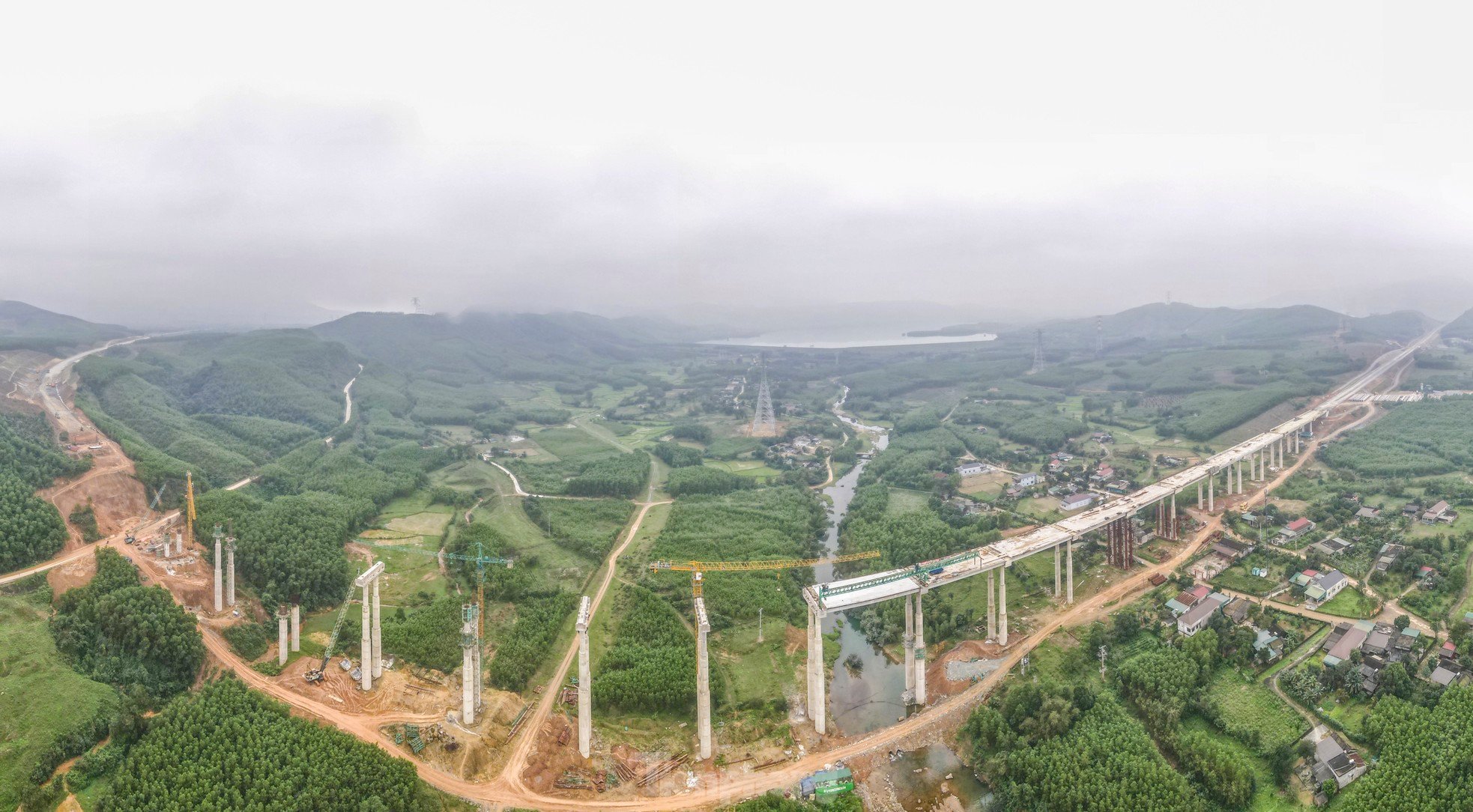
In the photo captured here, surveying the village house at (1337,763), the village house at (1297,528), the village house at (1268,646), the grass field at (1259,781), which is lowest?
the grass field at (1259,781)

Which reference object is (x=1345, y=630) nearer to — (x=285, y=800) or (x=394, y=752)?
(x=394, y=752)

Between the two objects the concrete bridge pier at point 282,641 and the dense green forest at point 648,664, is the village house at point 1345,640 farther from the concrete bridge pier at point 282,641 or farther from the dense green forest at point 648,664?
the concrete bridge pier at point 282,641

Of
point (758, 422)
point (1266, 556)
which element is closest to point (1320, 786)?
point (1266, 556)

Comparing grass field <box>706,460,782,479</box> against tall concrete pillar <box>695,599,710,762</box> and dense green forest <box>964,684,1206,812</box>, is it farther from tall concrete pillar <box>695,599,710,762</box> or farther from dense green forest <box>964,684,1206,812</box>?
dense green forest <box>964,684,1206,812</box>

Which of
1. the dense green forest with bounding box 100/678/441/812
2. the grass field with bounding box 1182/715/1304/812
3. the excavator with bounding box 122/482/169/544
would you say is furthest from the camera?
the excavator with bounding box 122/482/169/544

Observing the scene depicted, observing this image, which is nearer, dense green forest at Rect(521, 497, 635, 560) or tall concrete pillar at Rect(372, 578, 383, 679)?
tall concrete pillar at Rect(372, 578, 383, 679)

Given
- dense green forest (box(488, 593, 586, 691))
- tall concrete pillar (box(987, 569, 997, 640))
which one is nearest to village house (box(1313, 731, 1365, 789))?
tall concrete pillar (box(987, 569, 997, 640))

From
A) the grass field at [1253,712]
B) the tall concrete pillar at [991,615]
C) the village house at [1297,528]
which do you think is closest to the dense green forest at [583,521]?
the tall concrete pillar at [991,615]
